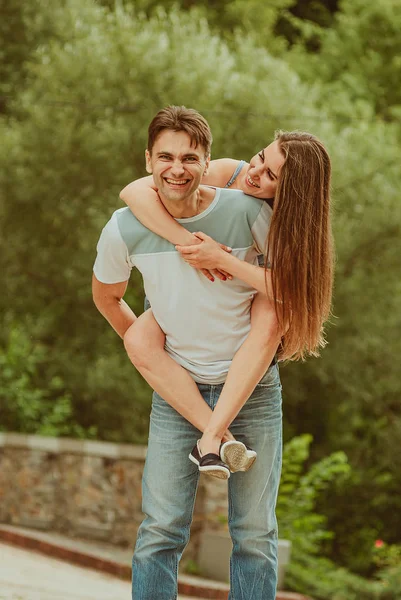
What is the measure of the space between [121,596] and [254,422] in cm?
343

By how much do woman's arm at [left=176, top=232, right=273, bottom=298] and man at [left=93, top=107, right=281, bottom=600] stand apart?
8 centimetres

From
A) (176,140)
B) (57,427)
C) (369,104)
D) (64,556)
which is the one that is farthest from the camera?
(369,104)

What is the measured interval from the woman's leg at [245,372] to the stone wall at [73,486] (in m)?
5.29

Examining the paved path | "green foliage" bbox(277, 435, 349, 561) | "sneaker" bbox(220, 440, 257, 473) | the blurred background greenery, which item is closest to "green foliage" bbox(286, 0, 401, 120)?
the blurred background greenery

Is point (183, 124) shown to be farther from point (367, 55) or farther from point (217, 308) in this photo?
point (367, 55)

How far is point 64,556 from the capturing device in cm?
749

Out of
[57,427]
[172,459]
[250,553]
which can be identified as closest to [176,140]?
[172,459]

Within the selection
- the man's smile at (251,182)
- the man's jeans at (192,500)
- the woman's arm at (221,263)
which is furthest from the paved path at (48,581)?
the man's smile at (251,182)

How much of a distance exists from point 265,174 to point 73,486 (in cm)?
585

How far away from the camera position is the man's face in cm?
285

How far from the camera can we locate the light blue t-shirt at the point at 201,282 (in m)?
2.91

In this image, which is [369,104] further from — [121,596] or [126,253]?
[126,253]

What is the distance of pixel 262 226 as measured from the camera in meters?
2.95

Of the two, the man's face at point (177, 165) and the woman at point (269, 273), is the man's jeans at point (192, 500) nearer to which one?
the woman at point (269, 273)
